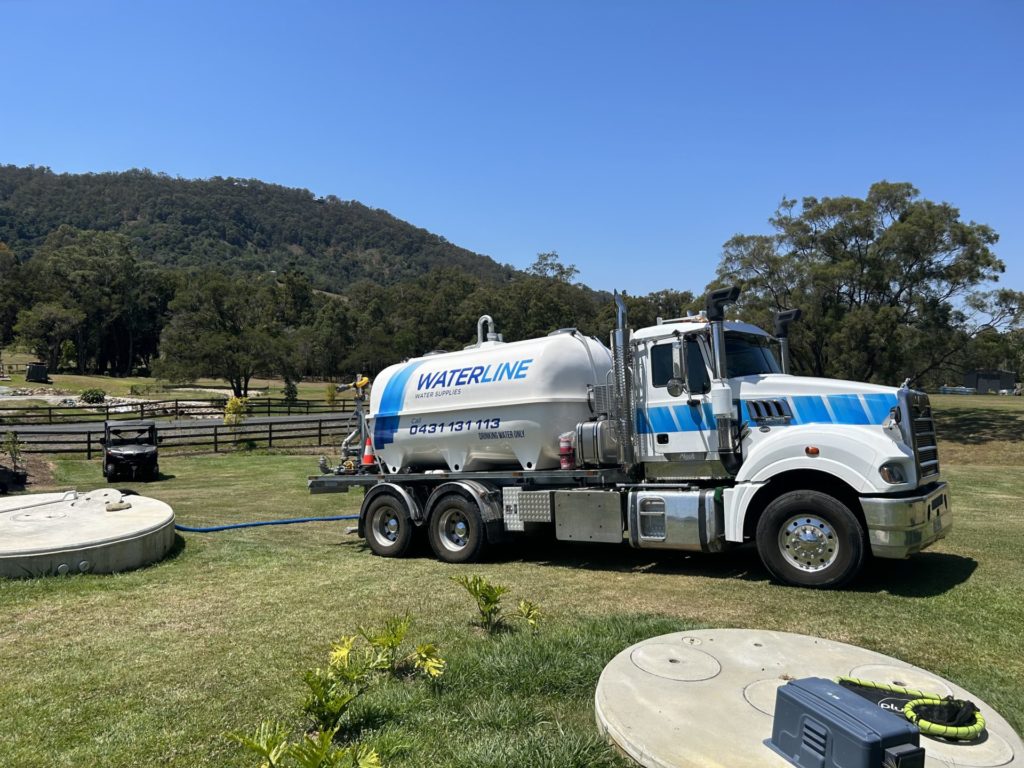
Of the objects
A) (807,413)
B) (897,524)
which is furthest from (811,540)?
(807,413)

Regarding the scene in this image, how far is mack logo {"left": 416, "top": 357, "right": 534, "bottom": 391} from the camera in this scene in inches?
362

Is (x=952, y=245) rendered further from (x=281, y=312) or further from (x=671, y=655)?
(x=281, y=312)

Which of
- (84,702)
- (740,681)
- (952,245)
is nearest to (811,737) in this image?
(740,681)

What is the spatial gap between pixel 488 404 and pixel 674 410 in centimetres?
253

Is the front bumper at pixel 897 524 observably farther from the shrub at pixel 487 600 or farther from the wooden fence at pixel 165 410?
the wooden fence at pixel 165 410

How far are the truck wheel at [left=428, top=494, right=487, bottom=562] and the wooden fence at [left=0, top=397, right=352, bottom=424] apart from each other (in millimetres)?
30740

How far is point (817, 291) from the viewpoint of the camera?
112 feet

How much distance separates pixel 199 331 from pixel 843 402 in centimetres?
6383

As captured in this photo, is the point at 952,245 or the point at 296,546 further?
the point at 952,245

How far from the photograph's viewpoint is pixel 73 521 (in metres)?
9.11

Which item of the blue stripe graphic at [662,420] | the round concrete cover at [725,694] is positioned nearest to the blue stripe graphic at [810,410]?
the blue stripe graphic at [662,420]

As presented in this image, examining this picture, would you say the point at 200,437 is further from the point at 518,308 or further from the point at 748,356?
the point at 518,308

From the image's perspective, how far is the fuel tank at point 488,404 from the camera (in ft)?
29.6

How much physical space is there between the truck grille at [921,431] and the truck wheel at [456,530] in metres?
5.06
